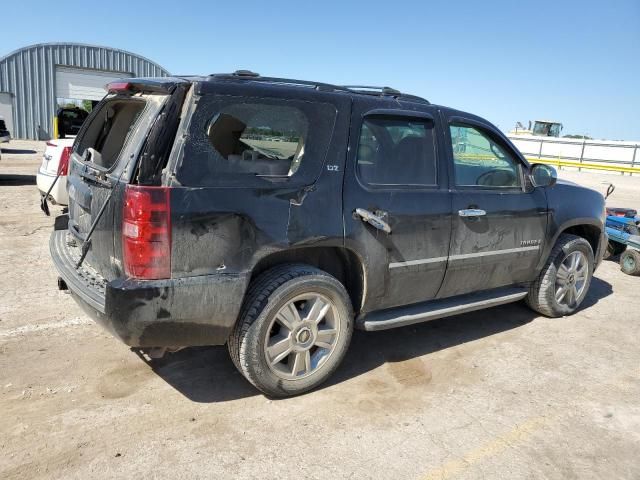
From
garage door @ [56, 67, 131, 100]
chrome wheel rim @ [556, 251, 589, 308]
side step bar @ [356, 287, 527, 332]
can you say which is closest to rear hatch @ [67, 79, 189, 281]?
side step bar @ [356, 287, 527, 332]

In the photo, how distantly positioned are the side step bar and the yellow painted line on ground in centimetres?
104

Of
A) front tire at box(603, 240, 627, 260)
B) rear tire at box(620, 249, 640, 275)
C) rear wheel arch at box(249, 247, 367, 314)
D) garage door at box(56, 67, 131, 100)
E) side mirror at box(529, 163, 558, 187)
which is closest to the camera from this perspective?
rear wheel arch at box(249, 247, 367, 314)

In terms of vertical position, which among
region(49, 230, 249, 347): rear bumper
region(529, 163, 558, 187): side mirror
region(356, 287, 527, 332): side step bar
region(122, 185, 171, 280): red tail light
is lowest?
region(356, 287, 527, 332): side step bar

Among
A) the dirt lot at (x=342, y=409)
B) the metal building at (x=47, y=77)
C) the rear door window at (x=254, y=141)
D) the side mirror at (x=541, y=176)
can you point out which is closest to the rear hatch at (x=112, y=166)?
the rear door window at (x=254, y=141)

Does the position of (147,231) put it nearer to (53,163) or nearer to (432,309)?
(432,309)

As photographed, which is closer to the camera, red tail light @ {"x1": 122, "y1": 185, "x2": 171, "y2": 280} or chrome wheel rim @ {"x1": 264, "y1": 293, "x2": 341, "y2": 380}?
red tail light @ {"x1": 122, "y1": 185, "x2": 171, "y2": 280}

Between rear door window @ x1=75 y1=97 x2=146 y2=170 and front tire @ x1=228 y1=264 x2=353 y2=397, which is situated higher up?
rear door window @ x1=75 y1=97 x2=146 y2=170

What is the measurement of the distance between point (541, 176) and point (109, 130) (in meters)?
3.72

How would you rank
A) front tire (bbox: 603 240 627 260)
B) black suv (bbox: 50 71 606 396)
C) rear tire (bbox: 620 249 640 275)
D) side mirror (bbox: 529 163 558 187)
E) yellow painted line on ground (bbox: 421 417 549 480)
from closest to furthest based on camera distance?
yellow painted line on ground (bbox: 421 417 549 480) < black suv (bbox: 50 71 606 396) < side mirror (bbox: 529 163 558 187) < rear tire (bbox: 620 249 640 275) < front tire (bbox: 603 240 627 260)

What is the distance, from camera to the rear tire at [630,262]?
7.18m

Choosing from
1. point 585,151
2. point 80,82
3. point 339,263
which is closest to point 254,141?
point 339,263

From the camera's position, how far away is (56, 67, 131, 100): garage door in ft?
101

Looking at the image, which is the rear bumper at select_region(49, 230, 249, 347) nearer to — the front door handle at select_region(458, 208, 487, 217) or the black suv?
the black suv

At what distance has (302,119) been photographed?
3.43 metres
